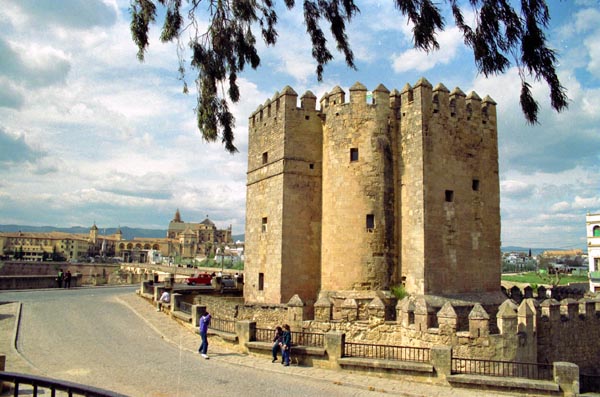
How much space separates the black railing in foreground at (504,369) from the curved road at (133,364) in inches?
154

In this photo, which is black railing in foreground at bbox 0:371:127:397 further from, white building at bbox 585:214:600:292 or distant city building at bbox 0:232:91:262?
distant city building at bbox 0:232:91:262

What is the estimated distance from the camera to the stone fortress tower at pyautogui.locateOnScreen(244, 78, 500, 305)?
18594 mm

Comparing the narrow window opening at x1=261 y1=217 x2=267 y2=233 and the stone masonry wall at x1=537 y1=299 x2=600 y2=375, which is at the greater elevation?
the narrow window opening at x1=261 y1=217 x2=267 y2=233

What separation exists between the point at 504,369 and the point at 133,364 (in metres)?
10.9

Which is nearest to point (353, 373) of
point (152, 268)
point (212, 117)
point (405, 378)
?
point (405, 378)

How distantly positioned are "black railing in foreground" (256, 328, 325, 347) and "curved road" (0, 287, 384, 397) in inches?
75.4

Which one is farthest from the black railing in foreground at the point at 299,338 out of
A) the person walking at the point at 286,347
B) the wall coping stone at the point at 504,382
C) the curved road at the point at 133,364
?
the wall coping stone at the point at 504,382

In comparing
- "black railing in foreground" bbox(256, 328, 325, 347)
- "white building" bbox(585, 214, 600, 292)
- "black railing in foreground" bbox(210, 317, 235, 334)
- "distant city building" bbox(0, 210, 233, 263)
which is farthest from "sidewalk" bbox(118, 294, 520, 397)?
"distant city building" bbox(0, 210, 233, 263)

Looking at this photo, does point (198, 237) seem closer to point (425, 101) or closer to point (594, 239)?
point (594, 239)

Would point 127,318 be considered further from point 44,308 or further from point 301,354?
point 301,354

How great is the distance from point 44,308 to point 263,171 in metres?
12.1

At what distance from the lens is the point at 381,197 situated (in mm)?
19359

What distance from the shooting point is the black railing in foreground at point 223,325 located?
16.1 metres

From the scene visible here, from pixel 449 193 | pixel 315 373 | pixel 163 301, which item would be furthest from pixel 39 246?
pixel 315 373
